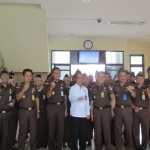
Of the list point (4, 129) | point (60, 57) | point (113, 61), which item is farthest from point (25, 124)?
point (113, 61)

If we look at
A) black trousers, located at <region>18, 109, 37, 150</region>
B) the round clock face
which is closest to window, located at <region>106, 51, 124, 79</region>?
the round clock face

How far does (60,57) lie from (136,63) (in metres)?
3.57

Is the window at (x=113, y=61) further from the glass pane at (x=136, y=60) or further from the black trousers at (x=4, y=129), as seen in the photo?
the black trousers at (x=4, y=129)

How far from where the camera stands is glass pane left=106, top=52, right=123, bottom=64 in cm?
862

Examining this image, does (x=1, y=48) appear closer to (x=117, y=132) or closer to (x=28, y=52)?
(x=28, y=52)

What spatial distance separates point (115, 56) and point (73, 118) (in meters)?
5.74

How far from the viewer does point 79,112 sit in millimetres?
3365

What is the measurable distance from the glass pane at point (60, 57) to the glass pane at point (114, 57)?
1.74m

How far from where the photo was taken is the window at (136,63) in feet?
30.0

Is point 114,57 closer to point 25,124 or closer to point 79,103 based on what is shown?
point 79,103

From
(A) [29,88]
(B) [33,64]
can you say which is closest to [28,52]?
(B) [33,64]

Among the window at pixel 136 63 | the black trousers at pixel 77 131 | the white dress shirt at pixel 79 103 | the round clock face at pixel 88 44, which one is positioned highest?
the round clock face at pixel 88 44

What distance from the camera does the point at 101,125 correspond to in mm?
3553

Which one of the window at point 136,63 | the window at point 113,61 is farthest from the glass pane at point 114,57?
the window at point 136,63
